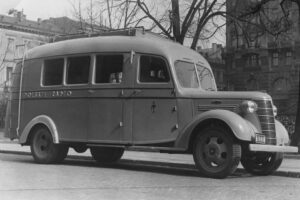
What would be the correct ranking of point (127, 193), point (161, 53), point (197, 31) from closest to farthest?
1. point (127, 193)
2. point (161, 53)
3. point (197, 31)

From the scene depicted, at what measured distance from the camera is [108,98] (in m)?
11.8

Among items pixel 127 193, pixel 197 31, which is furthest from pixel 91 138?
pixel 197 31

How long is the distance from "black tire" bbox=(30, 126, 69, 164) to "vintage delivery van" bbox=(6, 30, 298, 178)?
0.02 m

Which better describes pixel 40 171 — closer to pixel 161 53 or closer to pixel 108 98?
pixel 108 98

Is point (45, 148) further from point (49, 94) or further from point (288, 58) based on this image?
point (288, 58)

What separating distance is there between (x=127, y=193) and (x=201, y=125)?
2.72 meters

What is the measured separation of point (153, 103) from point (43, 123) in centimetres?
307

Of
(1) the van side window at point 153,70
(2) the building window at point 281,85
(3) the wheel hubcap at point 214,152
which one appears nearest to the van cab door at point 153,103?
(1) the van side window at point 153,70

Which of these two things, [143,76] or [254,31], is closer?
[143,76]

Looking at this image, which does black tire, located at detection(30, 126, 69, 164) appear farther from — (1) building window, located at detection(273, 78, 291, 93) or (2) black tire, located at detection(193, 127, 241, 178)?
(1) building window, located at detection(273, 78, 291, 93)

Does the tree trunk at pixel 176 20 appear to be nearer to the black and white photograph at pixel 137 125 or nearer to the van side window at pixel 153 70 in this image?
the black and white photograph at pixel 137 125

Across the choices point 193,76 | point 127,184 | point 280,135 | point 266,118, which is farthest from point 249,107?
point 127,184

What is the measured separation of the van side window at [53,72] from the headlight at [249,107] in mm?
4581

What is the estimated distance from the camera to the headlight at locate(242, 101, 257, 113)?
10227mm
